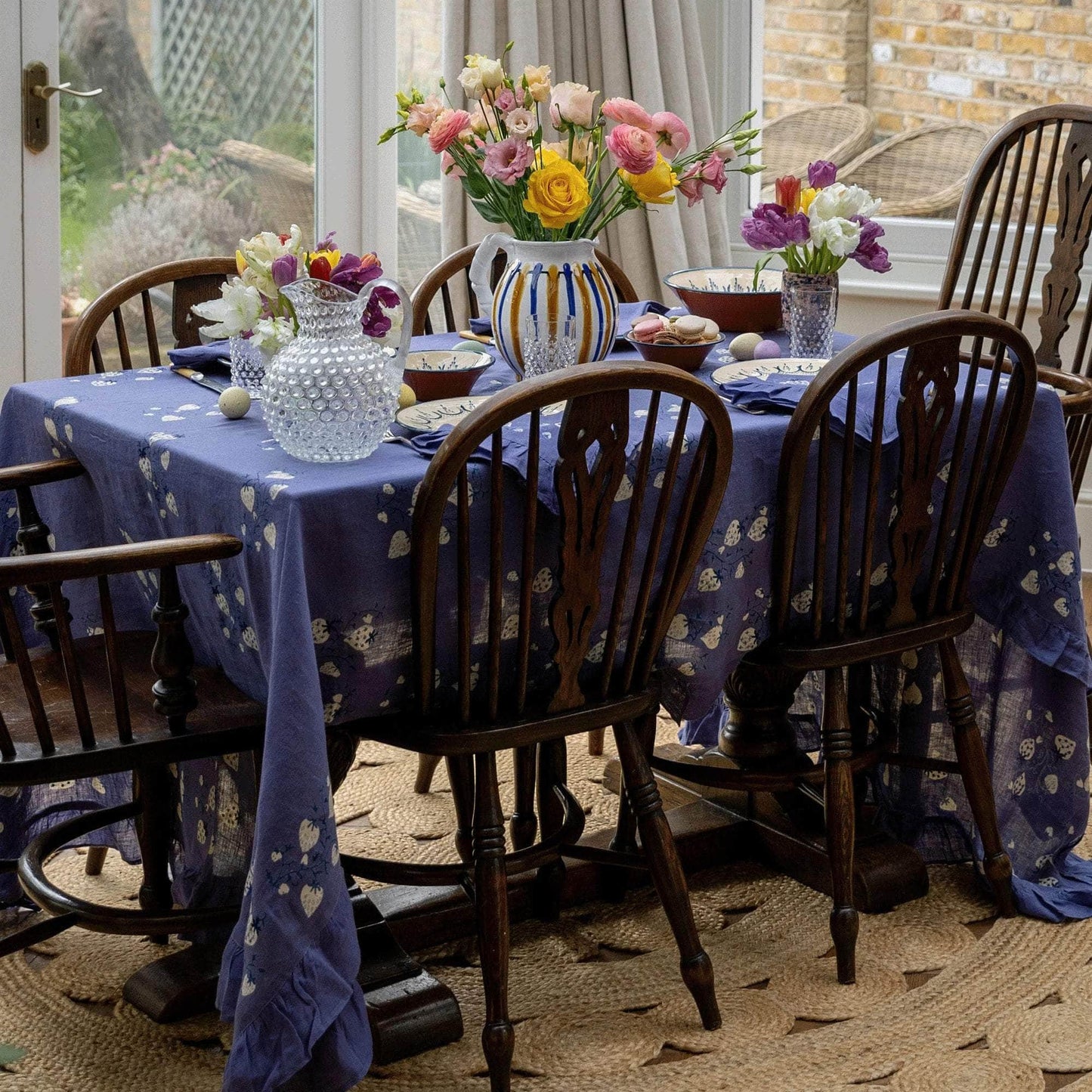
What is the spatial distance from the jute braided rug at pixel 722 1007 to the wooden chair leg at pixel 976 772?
0.07m

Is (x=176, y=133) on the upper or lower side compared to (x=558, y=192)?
upper

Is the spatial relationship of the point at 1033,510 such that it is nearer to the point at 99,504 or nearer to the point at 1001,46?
the point at 99,504

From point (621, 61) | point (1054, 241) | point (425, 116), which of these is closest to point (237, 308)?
point (425, 116)

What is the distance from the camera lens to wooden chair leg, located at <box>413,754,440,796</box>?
283cm

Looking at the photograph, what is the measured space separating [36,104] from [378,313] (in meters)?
1.87

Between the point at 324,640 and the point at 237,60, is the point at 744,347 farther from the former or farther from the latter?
the point at 237,60

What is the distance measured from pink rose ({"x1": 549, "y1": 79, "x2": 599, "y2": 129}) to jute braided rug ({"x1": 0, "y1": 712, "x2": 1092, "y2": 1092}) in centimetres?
120

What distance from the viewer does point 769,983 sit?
2.24 meters

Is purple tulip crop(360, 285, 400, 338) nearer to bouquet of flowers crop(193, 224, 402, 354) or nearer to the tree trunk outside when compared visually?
bouquet of flowers crop(193, 224, 402, 354)

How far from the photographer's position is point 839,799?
226cm

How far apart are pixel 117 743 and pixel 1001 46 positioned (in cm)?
325

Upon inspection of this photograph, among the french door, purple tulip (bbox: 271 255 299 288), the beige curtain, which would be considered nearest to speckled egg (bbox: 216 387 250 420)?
purple tulip (bbox: 271 255 299 288)

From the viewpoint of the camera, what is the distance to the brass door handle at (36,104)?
11.5ft

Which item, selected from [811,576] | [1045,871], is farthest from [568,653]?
[1045,871]
